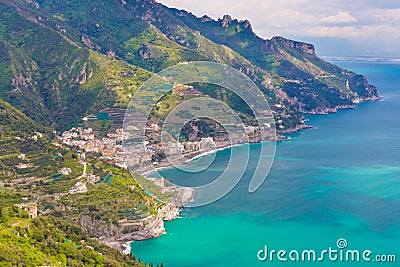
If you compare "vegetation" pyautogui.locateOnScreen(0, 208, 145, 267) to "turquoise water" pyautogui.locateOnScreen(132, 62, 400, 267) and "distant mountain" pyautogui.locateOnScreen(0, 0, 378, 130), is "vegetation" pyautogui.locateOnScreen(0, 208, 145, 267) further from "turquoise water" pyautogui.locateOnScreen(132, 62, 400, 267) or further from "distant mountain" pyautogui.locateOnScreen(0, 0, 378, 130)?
"distant mountain" pyautogui.locateOnScreen(0, 0, 378, 130)

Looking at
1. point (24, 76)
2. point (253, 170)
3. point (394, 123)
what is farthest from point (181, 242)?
point (394, 123)

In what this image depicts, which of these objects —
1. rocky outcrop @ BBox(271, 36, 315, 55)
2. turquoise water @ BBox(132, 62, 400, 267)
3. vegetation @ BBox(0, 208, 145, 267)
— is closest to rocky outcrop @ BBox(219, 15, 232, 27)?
rocky outcrop @ BBox(271, 36, 315, 55)

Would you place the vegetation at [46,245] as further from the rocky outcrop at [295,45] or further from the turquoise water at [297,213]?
the rocky outcrop at [295,45]

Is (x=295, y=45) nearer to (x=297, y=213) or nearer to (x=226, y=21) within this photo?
(x=226, y=21)

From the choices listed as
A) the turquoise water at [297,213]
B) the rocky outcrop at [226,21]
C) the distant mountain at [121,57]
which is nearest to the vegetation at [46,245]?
the turquoise water at [297,213]

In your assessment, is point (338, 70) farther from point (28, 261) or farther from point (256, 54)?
point (28, 261)

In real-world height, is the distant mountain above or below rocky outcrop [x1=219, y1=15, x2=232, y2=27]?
below

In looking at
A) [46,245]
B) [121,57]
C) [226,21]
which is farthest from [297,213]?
[226,21]
